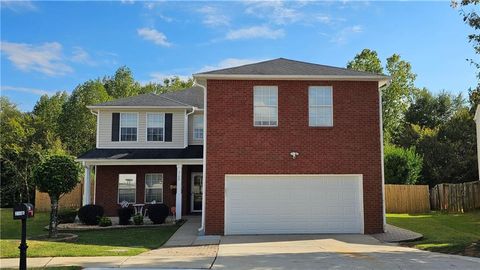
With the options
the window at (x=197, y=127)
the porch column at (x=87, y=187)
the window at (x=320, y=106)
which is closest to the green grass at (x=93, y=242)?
the porch column at (x=87, y=187)

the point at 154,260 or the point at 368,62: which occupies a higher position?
the point at 368,62

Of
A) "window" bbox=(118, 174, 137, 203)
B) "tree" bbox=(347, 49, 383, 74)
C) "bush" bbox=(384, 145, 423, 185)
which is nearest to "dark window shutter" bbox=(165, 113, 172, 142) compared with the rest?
"window" bbox=(118, 174, 137, 203)

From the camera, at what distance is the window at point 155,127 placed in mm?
23844

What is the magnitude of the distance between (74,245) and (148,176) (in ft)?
33.5

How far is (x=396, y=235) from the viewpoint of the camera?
16078 millimetres

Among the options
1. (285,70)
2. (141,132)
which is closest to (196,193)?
(141,132)

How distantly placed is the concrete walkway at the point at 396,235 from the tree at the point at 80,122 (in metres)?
33.0

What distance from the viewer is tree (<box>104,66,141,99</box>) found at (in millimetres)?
49750

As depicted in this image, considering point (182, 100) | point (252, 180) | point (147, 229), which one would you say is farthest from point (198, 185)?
point (252, 180)

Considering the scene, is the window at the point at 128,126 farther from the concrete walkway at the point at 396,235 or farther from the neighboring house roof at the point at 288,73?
the concrete walkway at the point at 396,235

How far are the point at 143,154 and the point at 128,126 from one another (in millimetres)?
1991

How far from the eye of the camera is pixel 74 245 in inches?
549

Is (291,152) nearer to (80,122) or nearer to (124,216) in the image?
(124,216)

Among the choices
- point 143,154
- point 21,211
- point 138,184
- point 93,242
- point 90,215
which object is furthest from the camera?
point 138,184
